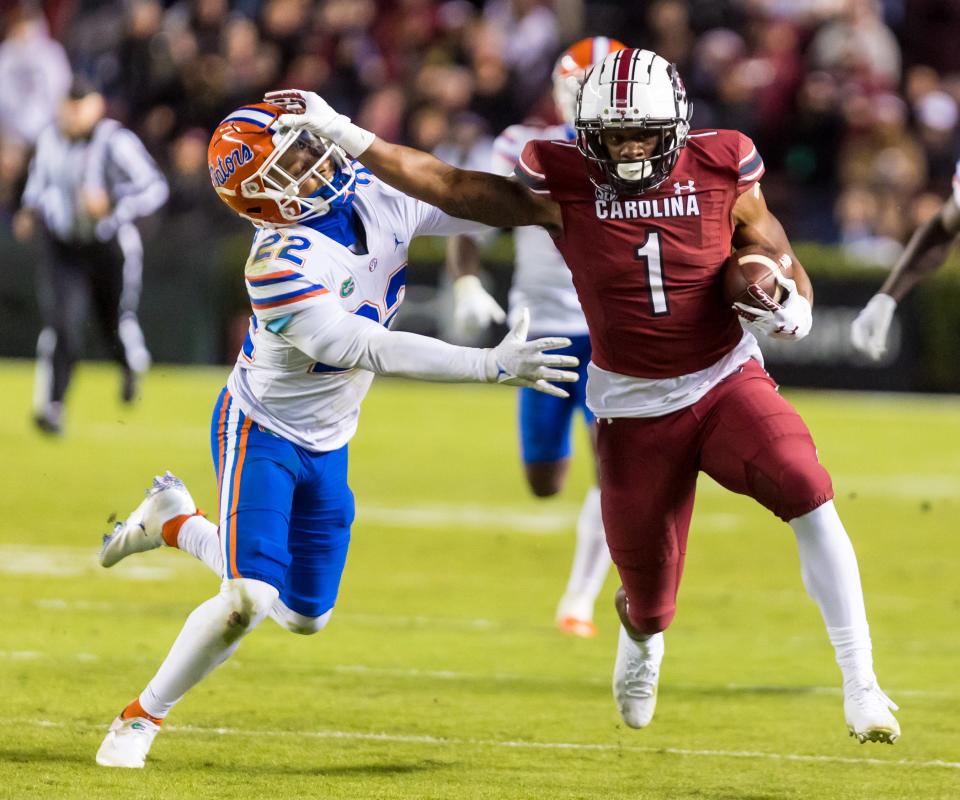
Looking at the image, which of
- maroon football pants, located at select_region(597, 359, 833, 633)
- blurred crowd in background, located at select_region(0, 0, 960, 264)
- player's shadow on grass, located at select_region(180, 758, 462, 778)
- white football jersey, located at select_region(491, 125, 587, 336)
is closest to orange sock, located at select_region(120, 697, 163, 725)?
player's shadow on grass, located at select_region(180, 758, 462, 778)

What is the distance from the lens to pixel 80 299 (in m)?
12.8

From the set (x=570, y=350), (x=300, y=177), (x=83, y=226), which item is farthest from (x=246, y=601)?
(x=83, y=226)

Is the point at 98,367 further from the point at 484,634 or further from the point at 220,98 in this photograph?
the point at 484,634

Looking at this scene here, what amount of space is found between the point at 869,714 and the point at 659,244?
1.34 m

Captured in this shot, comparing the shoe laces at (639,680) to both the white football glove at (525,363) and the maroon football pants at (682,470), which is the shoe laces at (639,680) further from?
the white football glove at (525,363)

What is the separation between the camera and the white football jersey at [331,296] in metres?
5.05

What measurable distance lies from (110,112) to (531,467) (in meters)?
10.6

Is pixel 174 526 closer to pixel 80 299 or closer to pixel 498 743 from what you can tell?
pixel 498 743

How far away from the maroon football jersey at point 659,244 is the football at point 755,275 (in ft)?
0.22

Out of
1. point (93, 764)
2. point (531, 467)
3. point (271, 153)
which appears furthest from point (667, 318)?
point (531, 467)

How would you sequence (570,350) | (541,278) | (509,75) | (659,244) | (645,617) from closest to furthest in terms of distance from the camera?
(659,244) < (645,617) < (570,350) < (541,278) < (509,75)

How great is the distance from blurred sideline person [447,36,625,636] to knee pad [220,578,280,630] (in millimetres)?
2463

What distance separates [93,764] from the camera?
16.6 ft

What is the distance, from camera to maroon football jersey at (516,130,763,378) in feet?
16.4
